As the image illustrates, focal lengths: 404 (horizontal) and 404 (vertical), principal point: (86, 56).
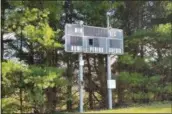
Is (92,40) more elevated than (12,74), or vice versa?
(92,40)

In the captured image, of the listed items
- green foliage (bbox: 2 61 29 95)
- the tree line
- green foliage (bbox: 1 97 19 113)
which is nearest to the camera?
green foliage (bbox: 2 61 29 95)

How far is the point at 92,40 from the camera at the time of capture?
13289 millimetres

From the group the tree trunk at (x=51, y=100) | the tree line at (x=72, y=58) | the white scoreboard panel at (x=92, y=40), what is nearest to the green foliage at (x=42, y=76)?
the tree line at (x=72, y=58)

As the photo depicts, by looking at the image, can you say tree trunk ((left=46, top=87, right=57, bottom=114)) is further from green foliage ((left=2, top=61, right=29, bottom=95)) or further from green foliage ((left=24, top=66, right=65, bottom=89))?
green foliage ((left=2, top=61, right=29, bottom=95))

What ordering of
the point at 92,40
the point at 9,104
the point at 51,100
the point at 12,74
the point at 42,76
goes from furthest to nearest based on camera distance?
the point at 51,100 < the point at 9,104 < the point at 92,40 < the point at 12,74 < the point at 42,76

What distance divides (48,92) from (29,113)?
1.05 m

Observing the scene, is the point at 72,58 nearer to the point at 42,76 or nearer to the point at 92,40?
the point at 92,40

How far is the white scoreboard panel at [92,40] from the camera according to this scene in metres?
12.8

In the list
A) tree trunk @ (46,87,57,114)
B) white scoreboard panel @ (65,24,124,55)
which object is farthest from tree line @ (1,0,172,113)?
white scoreboard panel @ (65,24,124,55)

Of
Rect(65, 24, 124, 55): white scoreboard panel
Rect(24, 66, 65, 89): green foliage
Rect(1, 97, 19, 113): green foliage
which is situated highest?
Rect(65, 24, 124, 55): white scoreboard panel

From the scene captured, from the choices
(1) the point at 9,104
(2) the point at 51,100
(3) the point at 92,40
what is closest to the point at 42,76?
(1) the point at 9,104

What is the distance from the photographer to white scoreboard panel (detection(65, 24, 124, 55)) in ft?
42.0

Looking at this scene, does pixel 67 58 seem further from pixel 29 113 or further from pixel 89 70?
pixel 29 113

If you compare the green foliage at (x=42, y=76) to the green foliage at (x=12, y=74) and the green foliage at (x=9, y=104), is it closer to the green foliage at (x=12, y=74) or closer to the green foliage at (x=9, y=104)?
the green foliage at (x=12, y=74)
